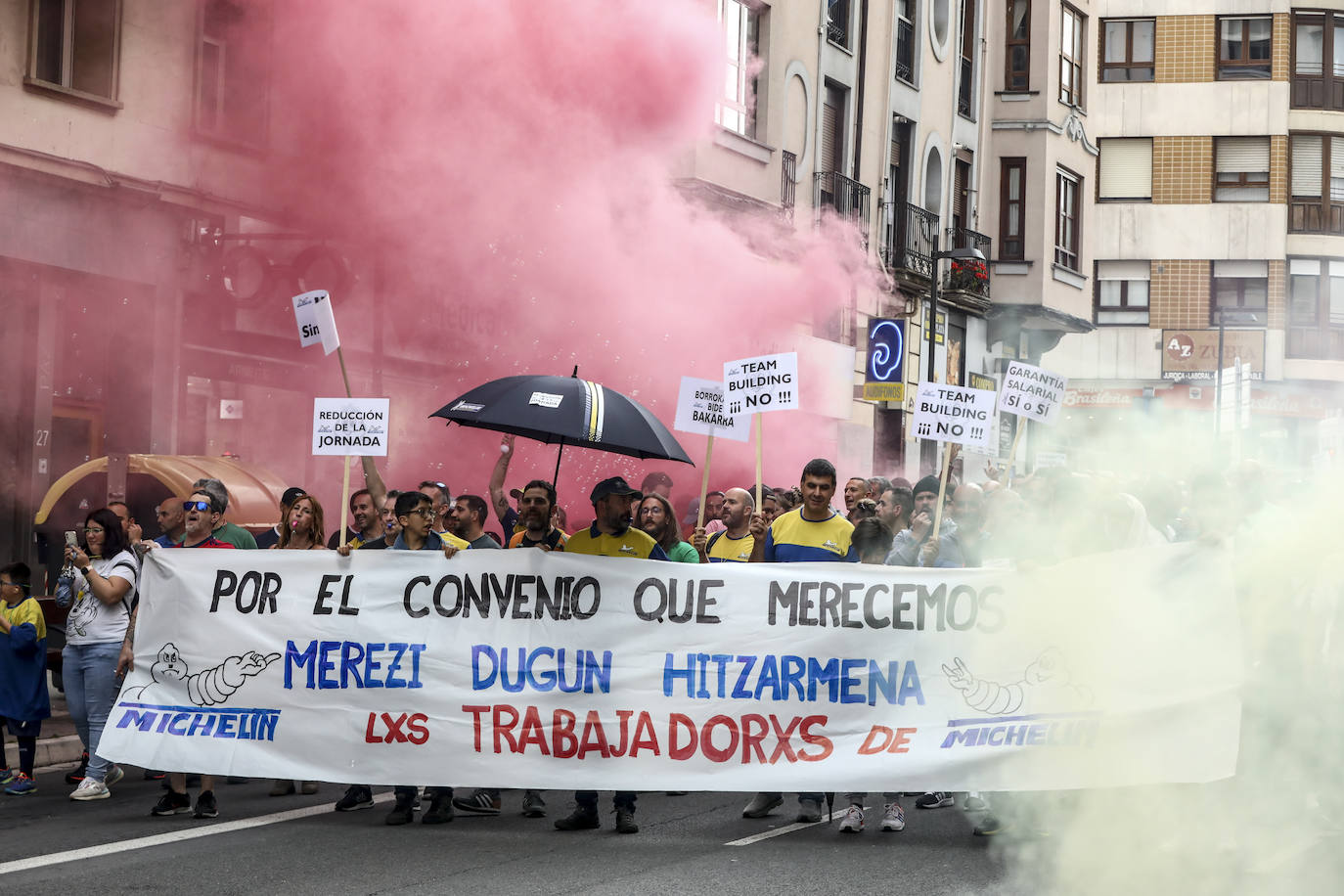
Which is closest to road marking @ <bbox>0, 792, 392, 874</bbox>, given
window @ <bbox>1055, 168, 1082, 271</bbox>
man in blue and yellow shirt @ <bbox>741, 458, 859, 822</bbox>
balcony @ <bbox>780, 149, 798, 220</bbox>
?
man in blue and yellow shirt @ <bbox>741, 458, 859, 822</bbox>

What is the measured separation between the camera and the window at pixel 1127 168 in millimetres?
38844

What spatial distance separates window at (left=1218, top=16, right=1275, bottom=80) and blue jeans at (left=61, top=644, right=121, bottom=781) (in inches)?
1374

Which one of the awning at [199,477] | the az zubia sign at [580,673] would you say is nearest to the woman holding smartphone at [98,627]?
the az zubia sign at [580,673]

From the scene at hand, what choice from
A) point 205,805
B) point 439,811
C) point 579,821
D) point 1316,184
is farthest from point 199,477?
point 1316,184

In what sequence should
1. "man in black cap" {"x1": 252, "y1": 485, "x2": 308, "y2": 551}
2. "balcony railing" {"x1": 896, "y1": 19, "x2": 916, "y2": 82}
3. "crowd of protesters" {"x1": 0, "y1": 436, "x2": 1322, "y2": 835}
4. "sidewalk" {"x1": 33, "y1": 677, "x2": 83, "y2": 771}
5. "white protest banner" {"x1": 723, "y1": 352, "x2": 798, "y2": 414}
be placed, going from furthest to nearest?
"balcony railing" {"x1": 896, "y1": 19, "x2": 916, "y2": 82}
"white protest banner" {"x1": 723, "y1": 352, "x2": 798, "y2": 414}
"sidewalk" {"x1": 33, "y1": 677, "x2": 83, "y2": 771}
"man in black cap" {"x1": 252, "y1": 485, "x2": 308, "y2": 551}
"crowd of protesters" {"x1": 0, "y1": 436, "x2": 1322, "y2": 835}

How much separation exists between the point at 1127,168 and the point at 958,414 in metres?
30.5

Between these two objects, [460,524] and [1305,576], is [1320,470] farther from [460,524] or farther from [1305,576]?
[460,524]

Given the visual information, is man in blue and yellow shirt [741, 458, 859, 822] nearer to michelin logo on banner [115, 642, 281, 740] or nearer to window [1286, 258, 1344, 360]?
michelin logo on banner [115, 642, 281, 740]

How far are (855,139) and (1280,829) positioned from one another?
20600mm

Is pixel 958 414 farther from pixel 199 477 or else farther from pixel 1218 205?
pixel 1218 205

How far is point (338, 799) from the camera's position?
8516mm

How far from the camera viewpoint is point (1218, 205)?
38.6 m

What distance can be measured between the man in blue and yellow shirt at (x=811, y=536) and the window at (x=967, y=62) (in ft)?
70.7

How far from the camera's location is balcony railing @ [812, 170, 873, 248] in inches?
924
